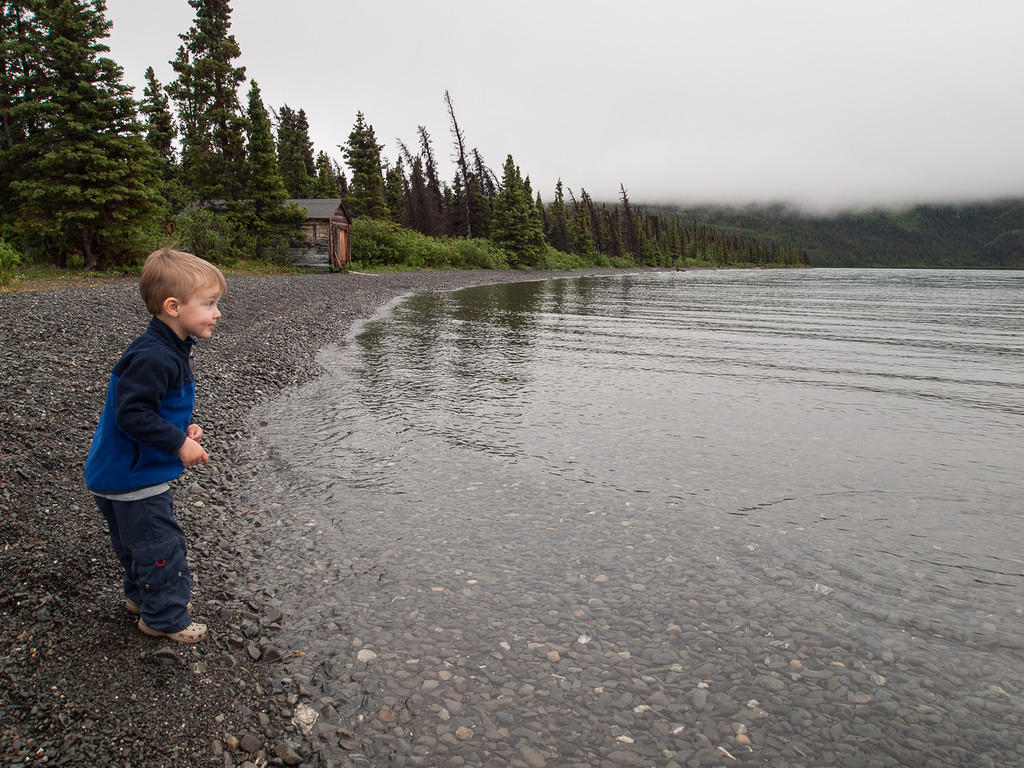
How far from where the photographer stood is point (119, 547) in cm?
361

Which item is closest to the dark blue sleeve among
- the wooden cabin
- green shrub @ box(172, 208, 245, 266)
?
green shrub @ box(172, 208, 245, 266)

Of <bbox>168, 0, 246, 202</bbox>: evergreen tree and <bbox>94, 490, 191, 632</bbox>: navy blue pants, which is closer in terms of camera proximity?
<bbox>94, 490, 191, 632</bbox>: navy blue pants

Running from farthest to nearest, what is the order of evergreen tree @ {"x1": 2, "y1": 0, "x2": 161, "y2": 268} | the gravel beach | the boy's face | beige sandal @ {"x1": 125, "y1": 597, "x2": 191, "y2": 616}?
evergreen tree @ {"x1": 2, "y1": 0, "x2": 161, "y2": 268} < beige sandal @ {"x1": 125, "y1": 597, "x2": 191, "y2": 616} < the boy's face < the gravel beach

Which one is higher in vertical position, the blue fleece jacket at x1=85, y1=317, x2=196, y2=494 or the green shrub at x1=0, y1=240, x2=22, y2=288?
the green shrub at x1=0, y1=240, x2=22, y2=288

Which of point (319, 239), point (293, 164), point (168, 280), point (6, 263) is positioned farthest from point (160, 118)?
point (168, 280)

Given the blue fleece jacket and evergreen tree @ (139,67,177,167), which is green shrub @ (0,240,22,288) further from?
evergreen tree @ (139,67,177,167)

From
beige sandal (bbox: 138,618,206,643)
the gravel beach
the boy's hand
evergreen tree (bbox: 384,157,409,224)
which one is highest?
evergreen tree (bbox: 384,157,409,224)

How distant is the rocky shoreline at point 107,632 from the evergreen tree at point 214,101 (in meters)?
38.8

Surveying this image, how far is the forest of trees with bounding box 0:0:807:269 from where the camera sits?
24.3 m

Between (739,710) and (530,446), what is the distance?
5037 millimetres

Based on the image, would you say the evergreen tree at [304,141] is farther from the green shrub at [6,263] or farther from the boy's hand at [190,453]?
the boy's hand at [190,453]

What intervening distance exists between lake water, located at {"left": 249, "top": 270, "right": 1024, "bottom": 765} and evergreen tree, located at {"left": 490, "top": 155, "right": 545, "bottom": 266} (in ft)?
211

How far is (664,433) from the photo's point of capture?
9.00 m

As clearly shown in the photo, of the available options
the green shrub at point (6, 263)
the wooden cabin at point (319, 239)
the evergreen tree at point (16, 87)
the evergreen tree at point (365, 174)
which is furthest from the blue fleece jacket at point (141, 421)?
the evergreen tree at point (365, 174)
